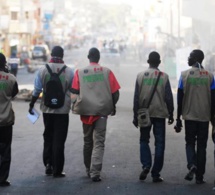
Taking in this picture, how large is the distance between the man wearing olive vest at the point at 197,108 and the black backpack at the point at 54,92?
5.46 feet

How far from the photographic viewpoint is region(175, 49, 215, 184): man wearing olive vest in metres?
9.56

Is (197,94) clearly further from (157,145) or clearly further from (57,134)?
(57,134)

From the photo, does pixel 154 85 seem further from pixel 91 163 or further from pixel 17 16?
pixel 17 16

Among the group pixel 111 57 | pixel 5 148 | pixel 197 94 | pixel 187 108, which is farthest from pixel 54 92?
pixel 111 57

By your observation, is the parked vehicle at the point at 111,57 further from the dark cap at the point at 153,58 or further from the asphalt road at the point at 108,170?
the dark cap at the point at 153,58

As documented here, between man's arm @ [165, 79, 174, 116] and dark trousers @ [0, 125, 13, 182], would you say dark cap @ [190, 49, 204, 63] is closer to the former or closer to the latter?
man's arm @ [165, 79, 174, 116]

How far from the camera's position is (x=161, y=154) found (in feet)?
32.1

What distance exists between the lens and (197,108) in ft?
31.4

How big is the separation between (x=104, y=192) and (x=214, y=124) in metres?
1.80

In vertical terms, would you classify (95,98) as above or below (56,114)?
above

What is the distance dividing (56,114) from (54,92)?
309 millimetres

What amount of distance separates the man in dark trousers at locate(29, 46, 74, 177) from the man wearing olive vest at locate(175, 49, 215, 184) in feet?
5.30

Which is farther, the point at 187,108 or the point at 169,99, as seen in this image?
the point at 169,99

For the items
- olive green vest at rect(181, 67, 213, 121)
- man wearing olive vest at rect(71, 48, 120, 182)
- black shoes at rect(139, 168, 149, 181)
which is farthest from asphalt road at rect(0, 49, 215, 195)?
olive green vest at rect(181, 67, 213, 121)
